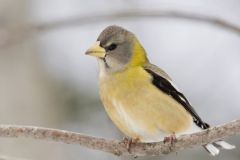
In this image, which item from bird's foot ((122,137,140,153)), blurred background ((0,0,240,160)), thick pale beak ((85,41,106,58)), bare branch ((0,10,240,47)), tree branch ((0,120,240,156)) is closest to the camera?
tree branch ((0,120,240,156))

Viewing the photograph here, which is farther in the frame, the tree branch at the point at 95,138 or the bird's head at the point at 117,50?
the bird's head at the point at 117,50

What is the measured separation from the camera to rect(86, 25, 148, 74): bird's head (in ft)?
12.5

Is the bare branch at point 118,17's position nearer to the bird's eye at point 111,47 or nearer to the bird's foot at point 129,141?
the bird's eye at point 111,47

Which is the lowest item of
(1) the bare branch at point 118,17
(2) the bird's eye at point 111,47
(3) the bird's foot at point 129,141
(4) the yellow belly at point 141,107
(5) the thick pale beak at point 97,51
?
(3) the bird's foot at point 129,141

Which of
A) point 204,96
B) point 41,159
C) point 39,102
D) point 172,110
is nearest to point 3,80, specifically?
point 39,102

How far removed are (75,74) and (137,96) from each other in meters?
3.49

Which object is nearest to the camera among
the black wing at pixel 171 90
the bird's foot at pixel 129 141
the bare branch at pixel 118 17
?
the bare branch at pixel 118 17

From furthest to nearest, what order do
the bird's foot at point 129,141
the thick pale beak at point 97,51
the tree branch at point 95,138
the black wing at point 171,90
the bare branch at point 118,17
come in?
1. the black wing at point 171,90
2. the thick pale beak at point 97,51
3. the bird's foot at point 129,141
4. the bare branch at point 118,17
5. the tree branch at point 95,138

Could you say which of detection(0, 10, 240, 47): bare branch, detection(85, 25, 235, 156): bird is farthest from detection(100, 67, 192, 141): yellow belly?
detection(0, 10, 240, 47): bare branch

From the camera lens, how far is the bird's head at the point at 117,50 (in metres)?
3.80

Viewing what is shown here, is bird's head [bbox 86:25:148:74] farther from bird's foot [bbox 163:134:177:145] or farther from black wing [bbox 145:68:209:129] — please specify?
bird's foot [bbox 163:134:177:145]

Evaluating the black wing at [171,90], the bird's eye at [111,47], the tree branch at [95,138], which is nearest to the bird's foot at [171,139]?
the tree branch at [95,138]

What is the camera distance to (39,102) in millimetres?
5910

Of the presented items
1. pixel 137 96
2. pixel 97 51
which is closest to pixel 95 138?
pixel 137 96
